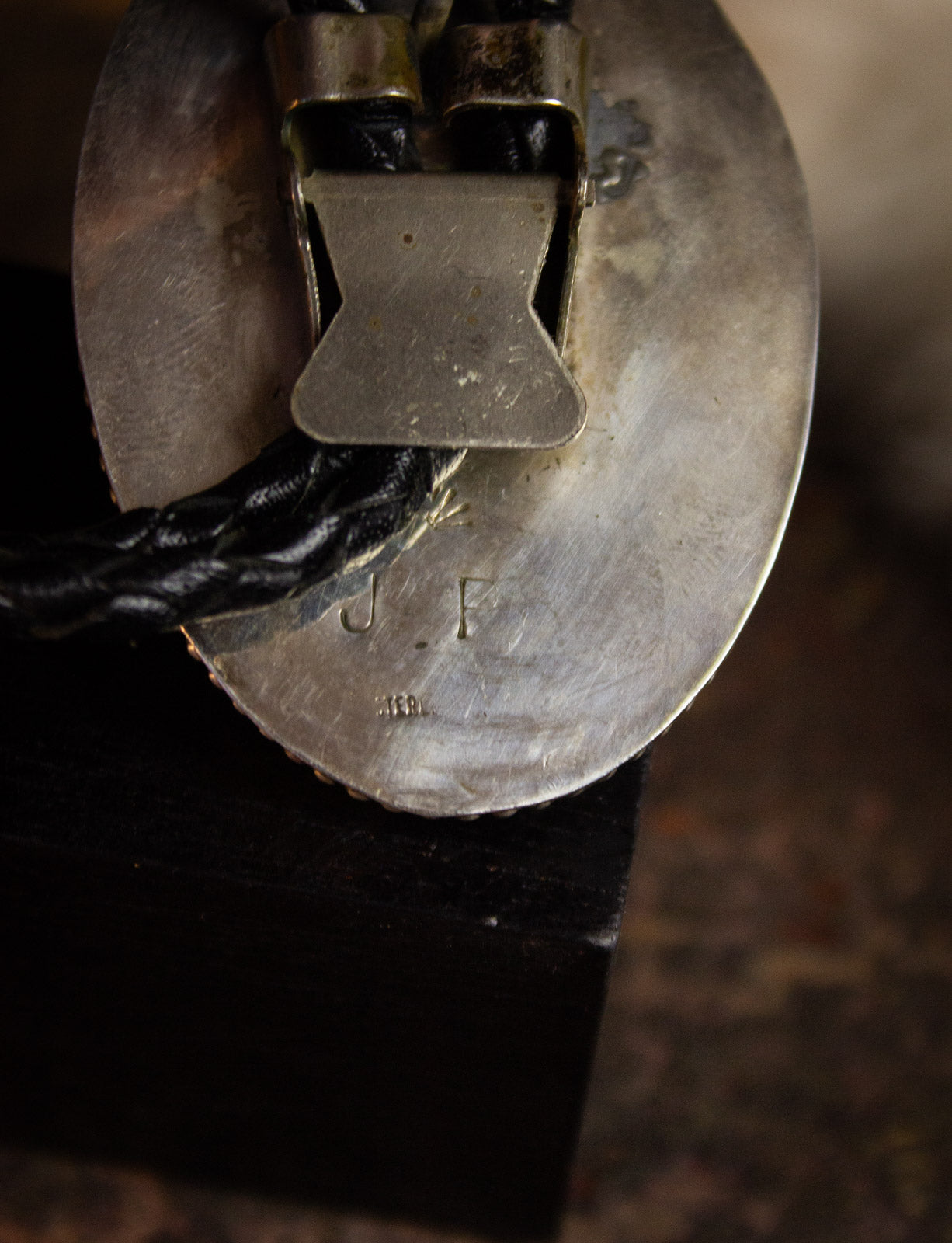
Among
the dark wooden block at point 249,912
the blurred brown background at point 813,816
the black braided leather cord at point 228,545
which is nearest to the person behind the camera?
the black braided leather cord at point 228,545

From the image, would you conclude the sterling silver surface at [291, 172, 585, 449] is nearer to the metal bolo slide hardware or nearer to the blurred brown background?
the metal bolo slide hardware

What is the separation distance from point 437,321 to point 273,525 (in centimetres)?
11

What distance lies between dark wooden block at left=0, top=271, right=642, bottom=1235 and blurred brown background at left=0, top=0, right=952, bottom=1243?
0.21 meters

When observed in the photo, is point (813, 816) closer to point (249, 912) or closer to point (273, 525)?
point (249, 912)

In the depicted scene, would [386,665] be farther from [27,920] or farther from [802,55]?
[802,55]

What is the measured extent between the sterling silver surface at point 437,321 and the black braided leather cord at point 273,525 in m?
0.02

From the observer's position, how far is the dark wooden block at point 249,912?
0.55 metres

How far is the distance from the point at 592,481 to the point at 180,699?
0.25 meters

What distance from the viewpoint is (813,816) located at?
1086 millimetres

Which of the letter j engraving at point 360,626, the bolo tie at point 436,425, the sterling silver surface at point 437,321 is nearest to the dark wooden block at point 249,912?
the bolo tie at point 436,425

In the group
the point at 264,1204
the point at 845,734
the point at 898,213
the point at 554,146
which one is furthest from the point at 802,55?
the point at 264,1204

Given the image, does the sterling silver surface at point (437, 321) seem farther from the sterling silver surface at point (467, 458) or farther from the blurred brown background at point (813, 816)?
the blurred brown background at point (813, 816)

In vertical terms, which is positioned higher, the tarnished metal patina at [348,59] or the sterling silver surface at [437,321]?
the tarnished metal patina at [348,59]

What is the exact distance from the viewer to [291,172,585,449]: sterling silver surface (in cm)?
45
